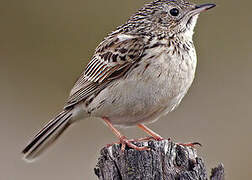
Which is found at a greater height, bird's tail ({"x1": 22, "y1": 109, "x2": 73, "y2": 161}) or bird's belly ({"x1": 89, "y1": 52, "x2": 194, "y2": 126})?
bird's belly ({"x1": 89, "y1": 52, "x2": 194, "y2": 126})

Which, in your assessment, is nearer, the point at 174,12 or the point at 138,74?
the point at 138,74

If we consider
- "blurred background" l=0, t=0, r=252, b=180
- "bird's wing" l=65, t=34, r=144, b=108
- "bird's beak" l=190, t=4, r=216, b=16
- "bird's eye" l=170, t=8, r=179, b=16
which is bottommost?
"blurred background" l=0, t=0, r=252, b=180

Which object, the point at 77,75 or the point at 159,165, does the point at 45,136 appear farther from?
the point at 77,75

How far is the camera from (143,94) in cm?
821

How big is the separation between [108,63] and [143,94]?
0.87 m

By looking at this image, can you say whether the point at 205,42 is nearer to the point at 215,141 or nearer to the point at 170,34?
the point at 215,141

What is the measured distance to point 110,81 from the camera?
8.63 meters

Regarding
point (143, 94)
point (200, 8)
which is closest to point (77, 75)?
point (200, 8)

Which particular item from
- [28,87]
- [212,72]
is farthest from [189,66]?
[28,87]

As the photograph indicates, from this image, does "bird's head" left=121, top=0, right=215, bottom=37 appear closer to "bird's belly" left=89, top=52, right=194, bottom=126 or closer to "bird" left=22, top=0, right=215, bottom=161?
"bird" left=22, top=0, right=215, bottom=161

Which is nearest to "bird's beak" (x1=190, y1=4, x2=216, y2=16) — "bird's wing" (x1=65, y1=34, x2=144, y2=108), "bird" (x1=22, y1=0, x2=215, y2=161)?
"bird" (x1=22, y1=0, x2=215, y2=161)

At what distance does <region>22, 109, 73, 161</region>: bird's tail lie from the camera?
9.27 metres
